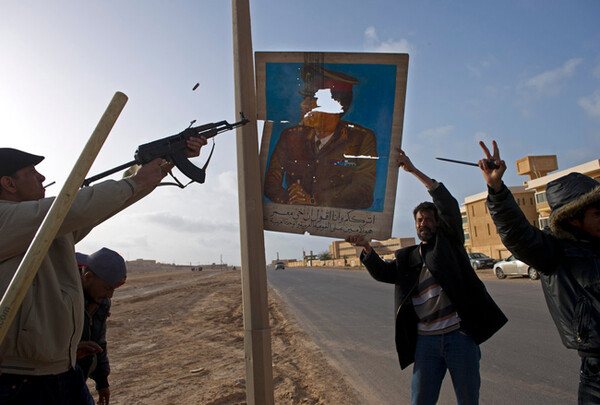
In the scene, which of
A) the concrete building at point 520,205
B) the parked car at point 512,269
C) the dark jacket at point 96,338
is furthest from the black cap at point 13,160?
the concrete building at point 520,205

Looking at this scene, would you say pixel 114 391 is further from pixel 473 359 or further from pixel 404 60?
pixel 404 60

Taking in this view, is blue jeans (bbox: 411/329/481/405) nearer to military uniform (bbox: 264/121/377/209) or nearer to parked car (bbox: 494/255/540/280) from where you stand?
military uniform (bbox: 264/121/377/209)

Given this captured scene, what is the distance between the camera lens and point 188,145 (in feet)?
7.39

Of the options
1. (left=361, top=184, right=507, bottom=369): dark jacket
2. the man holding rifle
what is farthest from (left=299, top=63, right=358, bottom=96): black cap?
the man holding rifle

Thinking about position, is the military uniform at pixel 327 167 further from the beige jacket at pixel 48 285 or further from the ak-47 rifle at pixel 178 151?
the beige jacket at pixel 48 285

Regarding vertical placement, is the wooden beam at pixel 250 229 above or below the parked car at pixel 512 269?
above

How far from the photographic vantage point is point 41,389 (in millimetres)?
1777

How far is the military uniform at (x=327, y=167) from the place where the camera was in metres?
2.56

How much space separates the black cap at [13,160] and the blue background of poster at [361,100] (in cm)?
127

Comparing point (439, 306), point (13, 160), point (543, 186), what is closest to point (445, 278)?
point (439, 306)

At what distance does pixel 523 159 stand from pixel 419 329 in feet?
152

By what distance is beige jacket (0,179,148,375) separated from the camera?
1566mm

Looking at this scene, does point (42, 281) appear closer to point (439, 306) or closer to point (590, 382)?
point (439, 306)

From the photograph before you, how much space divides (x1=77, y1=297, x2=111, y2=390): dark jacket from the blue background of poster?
1520 millimetres
